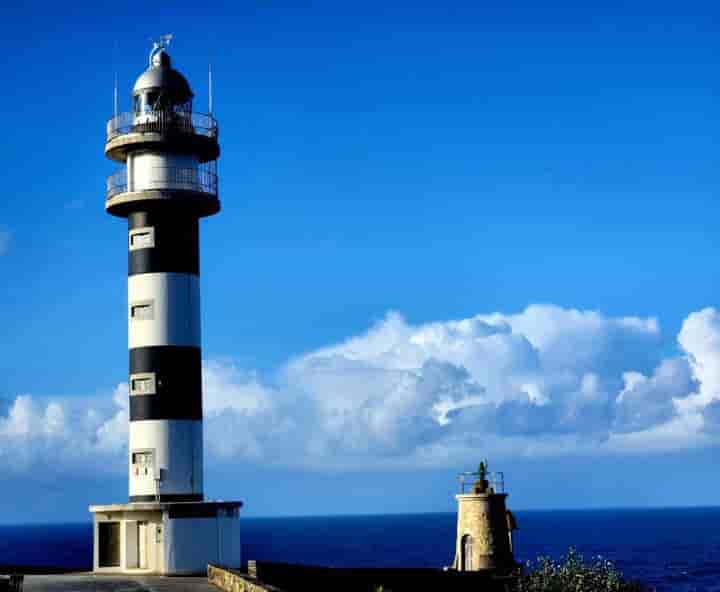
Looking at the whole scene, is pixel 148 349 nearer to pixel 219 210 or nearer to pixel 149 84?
pixel 219 210

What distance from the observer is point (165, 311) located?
39031mm

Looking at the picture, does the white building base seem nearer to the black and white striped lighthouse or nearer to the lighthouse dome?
the black and white striped lighthouse

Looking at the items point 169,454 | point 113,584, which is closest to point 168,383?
point 169,454

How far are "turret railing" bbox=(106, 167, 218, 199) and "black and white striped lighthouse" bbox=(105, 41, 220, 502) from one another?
0.03 metres

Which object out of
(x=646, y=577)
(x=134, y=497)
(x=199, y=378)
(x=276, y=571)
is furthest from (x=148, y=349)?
(x=646, y=577)

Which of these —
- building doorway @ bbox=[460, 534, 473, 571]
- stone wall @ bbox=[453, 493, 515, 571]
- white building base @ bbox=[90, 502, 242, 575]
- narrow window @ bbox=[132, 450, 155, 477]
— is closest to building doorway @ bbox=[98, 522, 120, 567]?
white building base @ bbox=[90, 502, 242, 575]

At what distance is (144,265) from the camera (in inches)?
1553

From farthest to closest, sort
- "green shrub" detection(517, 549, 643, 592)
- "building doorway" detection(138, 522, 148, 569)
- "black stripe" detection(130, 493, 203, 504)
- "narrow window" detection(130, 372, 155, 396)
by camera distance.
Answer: "green shrub" detection(517, 549, 643, 592)
"narrow window" detection(130, 372, 155, 396)
"black stripe" detection(130, 493, 203, 504)
"building doorway" detection(138, 522, 148, 569)

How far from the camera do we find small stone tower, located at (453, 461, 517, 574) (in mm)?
44250

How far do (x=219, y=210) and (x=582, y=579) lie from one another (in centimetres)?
1810

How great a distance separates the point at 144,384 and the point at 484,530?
14040 mm

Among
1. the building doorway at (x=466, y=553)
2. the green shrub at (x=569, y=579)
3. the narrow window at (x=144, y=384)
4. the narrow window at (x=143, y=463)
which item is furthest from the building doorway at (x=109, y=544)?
the green shrub at (x=569, y=579)

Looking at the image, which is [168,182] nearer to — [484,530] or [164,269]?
[164,269]

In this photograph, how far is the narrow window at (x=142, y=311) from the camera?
39138mm
